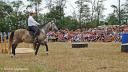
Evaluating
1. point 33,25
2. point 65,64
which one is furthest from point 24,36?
point 65,64

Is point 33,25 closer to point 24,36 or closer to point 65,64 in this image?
point 24,36

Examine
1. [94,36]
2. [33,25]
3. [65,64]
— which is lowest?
[94,36]

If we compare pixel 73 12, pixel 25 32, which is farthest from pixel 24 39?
pixel 73 12

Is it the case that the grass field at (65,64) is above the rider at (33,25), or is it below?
below

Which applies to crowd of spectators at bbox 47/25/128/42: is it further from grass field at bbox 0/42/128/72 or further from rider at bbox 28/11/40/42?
grass field at bbox 0/42/128/72

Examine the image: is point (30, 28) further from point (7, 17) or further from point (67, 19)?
point (67, 19)

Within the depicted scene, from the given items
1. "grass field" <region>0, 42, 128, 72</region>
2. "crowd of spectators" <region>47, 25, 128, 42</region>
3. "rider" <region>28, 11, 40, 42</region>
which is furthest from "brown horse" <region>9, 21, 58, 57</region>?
"crowd of spectators" <region>47, 25, 128, 42</region>

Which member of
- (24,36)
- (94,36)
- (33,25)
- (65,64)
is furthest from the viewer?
(94,36)

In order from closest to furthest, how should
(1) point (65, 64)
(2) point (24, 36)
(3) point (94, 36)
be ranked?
(1) point (65, 64)
(2) point (24, 36)
(3) point (94, 36)

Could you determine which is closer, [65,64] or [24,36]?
[65,64]

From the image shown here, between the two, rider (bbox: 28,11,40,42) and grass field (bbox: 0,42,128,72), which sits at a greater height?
rider (bbox: 28,11,40,42)

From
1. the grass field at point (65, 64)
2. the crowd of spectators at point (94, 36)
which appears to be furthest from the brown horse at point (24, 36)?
the crowd of spectators at point (94, 36)

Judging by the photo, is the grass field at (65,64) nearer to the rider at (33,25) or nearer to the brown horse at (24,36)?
the brown horse at (24,36)

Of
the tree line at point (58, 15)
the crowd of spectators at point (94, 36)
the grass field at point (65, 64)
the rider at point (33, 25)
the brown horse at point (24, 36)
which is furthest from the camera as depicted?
the tree line at point (58, 15)
